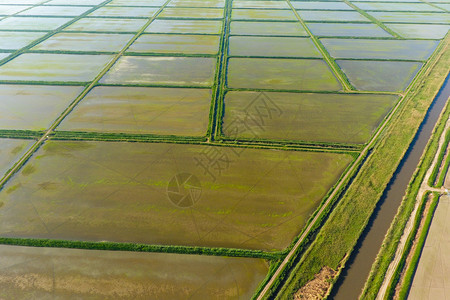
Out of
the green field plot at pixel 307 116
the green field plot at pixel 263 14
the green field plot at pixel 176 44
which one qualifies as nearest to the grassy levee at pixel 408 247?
the green field plot at pixel 307 116

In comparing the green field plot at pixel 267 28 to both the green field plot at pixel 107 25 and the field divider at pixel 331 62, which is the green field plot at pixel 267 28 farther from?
the green field plot at pixel 107 25

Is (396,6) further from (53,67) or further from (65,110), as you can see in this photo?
(65,110)

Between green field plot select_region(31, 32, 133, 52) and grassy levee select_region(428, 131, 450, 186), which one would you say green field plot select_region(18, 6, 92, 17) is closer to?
green field plot select_region(31, 32, 133, 52)

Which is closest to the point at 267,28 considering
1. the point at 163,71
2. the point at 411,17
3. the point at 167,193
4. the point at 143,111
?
the point at 163,71

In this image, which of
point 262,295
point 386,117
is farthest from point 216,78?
point 262,295

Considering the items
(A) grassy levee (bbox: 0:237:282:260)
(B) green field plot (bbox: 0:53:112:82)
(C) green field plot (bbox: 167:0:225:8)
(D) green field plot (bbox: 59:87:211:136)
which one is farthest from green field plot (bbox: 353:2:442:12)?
(A) grassy levee (bbox: 0:237:282:260)

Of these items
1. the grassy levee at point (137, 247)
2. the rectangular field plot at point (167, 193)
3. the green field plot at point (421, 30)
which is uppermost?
the green field plot at point (421, 30)
